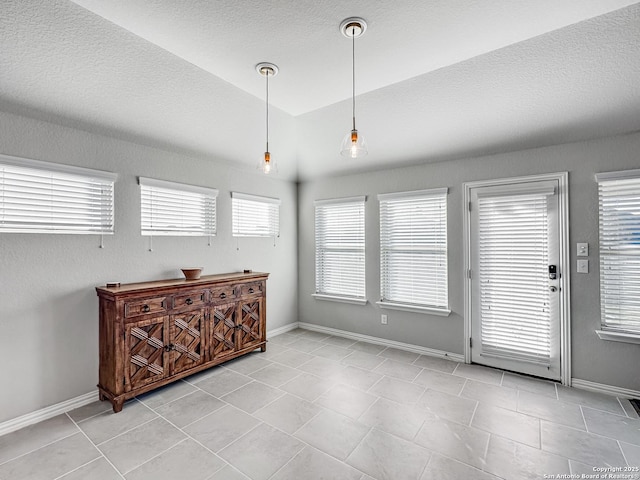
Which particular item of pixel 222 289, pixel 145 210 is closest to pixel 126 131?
pixel 145 210

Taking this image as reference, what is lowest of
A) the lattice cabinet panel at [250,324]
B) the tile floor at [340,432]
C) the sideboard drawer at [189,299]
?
the tile floor at [340,432]

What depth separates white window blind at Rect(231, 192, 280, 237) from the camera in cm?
438

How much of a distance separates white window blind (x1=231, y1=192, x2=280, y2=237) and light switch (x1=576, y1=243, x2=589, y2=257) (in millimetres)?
3792

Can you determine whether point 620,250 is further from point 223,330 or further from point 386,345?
point 223,330

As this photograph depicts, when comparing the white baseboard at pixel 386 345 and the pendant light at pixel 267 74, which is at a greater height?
the pendant light at pixel 267 74

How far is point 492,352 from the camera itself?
3.60m

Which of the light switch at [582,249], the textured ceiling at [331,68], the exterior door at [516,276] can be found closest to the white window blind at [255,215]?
the textured ceiling at [331,68]

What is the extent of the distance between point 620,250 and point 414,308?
2138 mm

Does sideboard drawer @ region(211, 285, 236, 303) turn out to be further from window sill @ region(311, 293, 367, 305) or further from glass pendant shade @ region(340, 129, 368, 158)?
glass pendant shade @ region(340, 129, 368, 158)

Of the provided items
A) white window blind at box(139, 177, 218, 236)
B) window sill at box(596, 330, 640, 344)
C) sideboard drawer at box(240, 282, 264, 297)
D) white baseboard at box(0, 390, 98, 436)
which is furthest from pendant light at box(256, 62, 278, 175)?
window sill at box(596, 330, 640, 344)

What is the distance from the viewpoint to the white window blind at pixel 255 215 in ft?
14.4

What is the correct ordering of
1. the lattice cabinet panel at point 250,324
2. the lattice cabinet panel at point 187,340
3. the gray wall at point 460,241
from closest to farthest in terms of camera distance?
the gray wall at point 460,241, the lattice cabinet panel at point 187,340, the lattice cabinet panel at point 250,324

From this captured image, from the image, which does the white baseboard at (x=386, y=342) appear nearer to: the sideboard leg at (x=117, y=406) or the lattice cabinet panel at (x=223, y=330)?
the lattice cabinet panel at (x=223, y=330)

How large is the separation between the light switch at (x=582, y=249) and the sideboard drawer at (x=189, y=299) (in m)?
3.93
